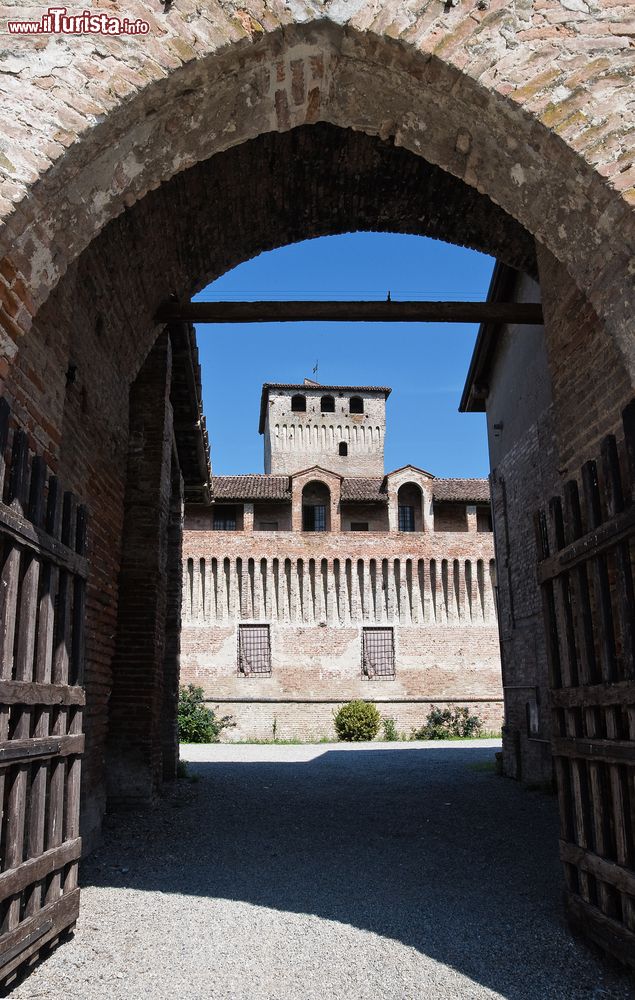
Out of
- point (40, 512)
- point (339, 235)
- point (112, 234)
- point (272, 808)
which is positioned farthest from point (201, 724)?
point (40, 512)

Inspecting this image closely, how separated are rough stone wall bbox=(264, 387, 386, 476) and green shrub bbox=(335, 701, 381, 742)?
54.9 feet

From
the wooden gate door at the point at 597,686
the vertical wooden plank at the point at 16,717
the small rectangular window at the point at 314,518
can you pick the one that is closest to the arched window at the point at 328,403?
the small rectangular window at the point at 314,518

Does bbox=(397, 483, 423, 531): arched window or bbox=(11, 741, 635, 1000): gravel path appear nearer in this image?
bbox=(11, 741, 635, 1000): gravel path

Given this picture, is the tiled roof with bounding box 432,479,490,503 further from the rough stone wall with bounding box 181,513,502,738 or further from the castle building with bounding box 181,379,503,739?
the rough stone wall with bounding box 181,513,502,738

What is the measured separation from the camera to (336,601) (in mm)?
30734

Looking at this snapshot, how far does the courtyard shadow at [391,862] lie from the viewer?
4363mm

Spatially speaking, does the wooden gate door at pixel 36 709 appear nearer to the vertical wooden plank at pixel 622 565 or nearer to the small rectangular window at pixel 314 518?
the vertical wooden plank at pixel 622 565

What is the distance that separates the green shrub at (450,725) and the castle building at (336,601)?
39 cm

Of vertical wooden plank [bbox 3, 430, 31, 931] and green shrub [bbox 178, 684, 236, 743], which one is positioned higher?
vertical wooden plank [bbox 3, 430, 31, 931]

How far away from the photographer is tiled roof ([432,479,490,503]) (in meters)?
32.8

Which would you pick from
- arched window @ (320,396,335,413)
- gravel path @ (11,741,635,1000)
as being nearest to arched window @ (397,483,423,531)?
arched window @ (320,396,335,413)

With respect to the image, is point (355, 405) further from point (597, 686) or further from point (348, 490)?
point (597, 686)

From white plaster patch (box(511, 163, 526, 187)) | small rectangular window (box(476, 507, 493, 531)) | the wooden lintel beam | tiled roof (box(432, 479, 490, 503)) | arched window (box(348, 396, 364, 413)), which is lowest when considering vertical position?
white plaster patch (box(511, 163, 526, 187))

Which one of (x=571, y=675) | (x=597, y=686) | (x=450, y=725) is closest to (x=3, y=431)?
(x=597, y=686)
